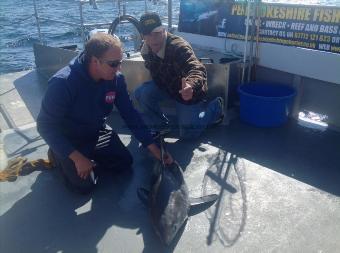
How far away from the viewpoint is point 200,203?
11.2 feet

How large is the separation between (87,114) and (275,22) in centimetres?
319

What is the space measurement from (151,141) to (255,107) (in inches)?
71.2

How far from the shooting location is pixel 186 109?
4.77 metres

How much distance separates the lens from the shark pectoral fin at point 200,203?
11.1 feet

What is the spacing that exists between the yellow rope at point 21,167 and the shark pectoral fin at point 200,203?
5.91 ft

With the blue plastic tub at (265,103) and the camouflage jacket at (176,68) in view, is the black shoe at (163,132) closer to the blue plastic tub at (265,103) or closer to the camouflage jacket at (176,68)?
the camouflage jacket at (176,68)

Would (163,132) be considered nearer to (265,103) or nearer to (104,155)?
(104,155)

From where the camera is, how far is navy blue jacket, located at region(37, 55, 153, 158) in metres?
3.32

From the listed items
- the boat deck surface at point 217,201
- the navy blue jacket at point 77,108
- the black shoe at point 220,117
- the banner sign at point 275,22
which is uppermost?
the banner sign at point 275,22

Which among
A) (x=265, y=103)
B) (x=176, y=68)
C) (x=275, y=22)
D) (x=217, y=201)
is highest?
(x=275, y=22)

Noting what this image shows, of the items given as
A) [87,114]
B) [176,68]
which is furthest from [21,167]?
[176,68]

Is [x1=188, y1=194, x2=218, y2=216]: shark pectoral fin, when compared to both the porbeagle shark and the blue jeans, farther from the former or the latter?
the blue jeans

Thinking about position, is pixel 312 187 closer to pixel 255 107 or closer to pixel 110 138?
pixel 255 107

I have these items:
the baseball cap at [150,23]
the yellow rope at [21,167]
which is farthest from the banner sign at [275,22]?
the yellow rope at [21,167]
